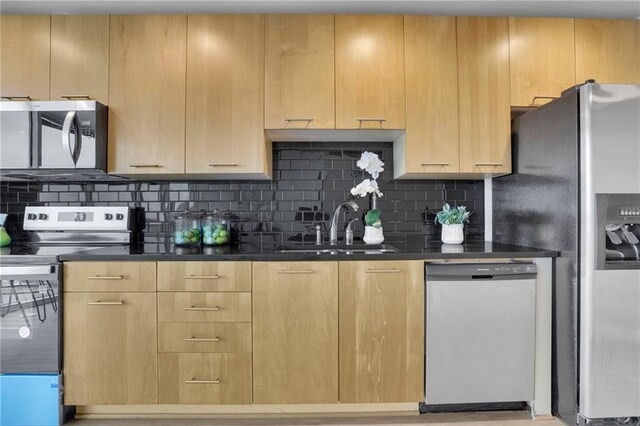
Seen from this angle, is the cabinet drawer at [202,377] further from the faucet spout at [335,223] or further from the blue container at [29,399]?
the faucet spout at [335,223]

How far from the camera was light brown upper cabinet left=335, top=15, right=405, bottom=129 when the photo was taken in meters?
2.23

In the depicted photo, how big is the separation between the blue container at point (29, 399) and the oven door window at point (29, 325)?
0.05 m

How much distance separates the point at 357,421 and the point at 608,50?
2.68m

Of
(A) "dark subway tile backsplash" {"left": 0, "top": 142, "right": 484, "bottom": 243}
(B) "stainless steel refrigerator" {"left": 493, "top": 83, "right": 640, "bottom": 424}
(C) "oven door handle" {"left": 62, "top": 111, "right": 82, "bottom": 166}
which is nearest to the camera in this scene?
(B) "stainless steel refrigerator" {"left": 493, "top": 83, "right": 640, "bottom": 424}

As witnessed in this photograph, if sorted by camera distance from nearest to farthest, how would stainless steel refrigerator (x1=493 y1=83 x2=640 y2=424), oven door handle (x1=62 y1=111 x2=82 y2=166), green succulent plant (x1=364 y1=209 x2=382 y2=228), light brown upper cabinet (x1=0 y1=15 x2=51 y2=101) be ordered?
stainless steel refrigerator (x1=493 y1=83 x2=640 y2=424), oven door handle (x1=62 y1=111 x2=82 y2=166), light brown upper cabinet (x1=0 y1=15 x2=51 y2=101), green succulent plant (x1=364 y1=209 x2=382 y2=228)

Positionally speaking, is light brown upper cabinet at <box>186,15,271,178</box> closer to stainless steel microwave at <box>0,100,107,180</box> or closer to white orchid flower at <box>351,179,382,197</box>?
stainless steel microwave at <box>0,100,107,180</box>

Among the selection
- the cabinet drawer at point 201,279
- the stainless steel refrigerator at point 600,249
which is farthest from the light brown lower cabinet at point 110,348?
the stainless steel refrigerator at point 600,249

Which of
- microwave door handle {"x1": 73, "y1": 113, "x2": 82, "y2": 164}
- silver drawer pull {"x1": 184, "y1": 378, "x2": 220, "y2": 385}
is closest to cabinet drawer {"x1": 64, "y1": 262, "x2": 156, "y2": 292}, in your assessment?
silver drawer pull {"x1": 184, "y1": 378, "x2": 220, "y2": 385}

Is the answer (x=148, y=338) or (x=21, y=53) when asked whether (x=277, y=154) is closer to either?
(x=148, y=338)

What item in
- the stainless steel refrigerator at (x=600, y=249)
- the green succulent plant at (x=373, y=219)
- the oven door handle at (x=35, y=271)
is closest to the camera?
the stainless steel refrigerator at (x=600, y=249)

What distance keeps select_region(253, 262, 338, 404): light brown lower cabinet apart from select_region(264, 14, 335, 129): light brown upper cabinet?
891 mm

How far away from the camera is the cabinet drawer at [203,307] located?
1940 millimetres

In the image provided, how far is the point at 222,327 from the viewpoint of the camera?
1.94 metres

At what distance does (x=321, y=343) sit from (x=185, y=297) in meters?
0.76
